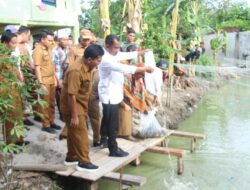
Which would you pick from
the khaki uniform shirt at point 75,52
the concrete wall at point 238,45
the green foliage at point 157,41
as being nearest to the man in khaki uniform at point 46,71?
the khaki uniform shirt at point 75,52

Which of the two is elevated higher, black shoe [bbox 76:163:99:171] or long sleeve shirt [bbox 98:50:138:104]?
A: long sleeve shirt [bbox 98:50:138:104]

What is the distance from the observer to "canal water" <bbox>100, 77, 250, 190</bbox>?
6395mm

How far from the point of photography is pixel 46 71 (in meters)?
6.33

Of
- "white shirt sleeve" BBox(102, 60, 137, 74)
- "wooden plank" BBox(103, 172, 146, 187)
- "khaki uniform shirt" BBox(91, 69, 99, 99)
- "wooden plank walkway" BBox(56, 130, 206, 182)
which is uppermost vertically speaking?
"white shirt sleeve" BBox(102, 60, 137, 74)

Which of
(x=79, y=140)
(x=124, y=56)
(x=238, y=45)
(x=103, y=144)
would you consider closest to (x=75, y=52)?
(x=124, y=56)

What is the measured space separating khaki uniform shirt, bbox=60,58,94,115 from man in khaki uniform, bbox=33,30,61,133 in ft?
4.02

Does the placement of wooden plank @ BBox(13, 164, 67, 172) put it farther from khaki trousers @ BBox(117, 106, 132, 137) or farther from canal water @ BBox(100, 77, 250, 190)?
khaki trousers @ BBox(117, 106, 132, 137)

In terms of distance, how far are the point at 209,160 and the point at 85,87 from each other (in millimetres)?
3545

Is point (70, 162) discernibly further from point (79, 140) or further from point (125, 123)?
point (125, 123)

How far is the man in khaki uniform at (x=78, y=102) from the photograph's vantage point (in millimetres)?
4770

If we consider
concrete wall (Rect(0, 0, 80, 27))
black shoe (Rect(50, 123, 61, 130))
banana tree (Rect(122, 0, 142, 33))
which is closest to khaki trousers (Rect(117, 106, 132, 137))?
black shoe (Rect(50, 123, 61, 130))

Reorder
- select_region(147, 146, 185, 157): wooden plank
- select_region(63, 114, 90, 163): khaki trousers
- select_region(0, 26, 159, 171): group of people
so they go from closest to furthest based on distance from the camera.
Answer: select_region(0, 26, 159, 171): group of people
select_region(63, 114, 90, 163): khaki trousers
select_region(147, 146, 185, 157): wooden plank

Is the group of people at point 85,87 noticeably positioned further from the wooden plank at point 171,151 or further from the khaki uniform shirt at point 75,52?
the wooden plank at point 171,151

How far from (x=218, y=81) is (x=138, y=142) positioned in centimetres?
1250
